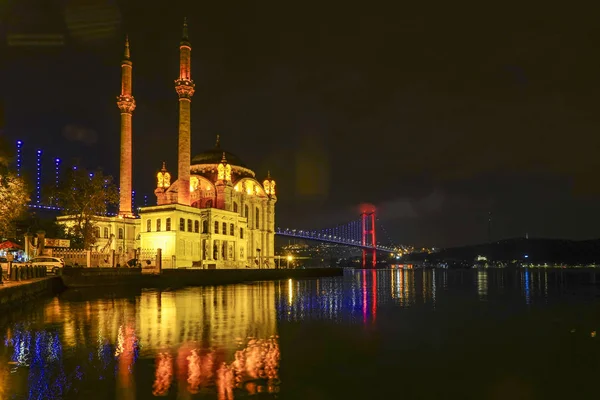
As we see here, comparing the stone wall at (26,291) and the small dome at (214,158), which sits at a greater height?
the small dome at (214,158)

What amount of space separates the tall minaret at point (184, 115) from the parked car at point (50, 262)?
68.5 feet

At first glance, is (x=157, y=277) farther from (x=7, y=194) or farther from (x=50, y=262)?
(x=7, y=194)

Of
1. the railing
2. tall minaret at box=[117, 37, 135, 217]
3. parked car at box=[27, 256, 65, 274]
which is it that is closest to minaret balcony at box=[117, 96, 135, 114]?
tall minaret at box=[117, 37, 135, 217]

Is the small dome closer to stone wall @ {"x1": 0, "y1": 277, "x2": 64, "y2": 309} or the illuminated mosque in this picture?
the illuminated mosque

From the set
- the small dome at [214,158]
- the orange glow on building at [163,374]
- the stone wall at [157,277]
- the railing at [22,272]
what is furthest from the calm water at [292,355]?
the small dome at [214,158]

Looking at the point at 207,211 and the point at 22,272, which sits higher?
the point at 207,211

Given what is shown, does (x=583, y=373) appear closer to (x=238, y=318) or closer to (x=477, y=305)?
(x=238, y=318)

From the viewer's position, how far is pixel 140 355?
12.7 m

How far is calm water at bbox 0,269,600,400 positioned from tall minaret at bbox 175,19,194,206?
39.5 metres

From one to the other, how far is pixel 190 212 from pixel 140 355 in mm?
49862

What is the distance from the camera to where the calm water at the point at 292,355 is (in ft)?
32.8

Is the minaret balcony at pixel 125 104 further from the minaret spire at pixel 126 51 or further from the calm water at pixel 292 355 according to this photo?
the calm water at pixel 292 355

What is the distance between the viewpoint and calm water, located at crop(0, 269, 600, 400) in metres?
9.98

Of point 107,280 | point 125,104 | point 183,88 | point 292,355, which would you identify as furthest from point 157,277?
point 292,355
